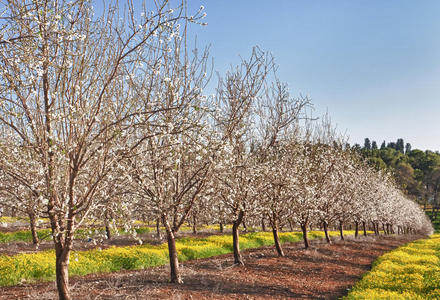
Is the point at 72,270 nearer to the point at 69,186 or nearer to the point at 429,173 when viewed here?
the point at 69,186

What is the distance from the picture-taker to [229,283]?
12.6 meters

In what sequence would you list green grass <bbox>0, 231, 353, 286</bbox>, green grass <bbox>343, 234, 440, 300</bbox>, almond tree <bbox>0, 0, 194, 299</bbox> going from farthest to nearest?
green grass <bbox>0, 231, 353, 286</bbox> → green grass <bbox>343, 234, 440, 300</bbox> → almond tree <bbox>0, 0, 194, 299</bbox>

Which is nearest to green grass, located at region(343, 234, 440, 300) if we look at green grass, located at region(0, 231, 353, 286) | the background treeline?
green grass, located at region(0, 231, 353, 286)

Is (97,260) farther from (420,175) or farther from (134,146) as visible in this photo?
(420,175)

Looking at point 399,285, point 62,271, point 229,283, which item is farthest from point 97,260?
point 399,285

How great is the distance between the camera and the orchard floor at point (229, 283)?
10211mm

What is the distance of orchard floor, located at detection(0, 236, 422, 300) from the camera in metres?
10.2

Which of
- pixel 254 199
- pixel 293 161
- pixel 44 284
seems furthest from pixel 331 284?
pixel 44 284

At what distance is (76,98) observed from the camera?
7.67 m

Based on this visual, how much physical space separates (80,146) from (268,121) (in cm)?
1235

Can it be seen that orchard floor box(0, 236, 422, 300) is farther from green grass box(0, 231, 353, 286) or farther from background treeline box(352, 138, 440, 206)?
background treeline box(352, 138, 440, 206)

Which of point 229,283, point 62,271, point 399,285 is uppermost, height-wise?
point 62,271

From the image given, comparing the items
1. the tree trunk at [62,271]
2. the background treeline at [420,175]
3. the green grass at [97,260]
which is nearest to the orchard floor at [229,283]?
the green grass at [97,260]

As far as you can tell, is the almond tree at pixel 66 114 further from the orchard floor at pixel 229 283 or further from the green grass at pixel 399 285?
the green grass at pixel 399 285
